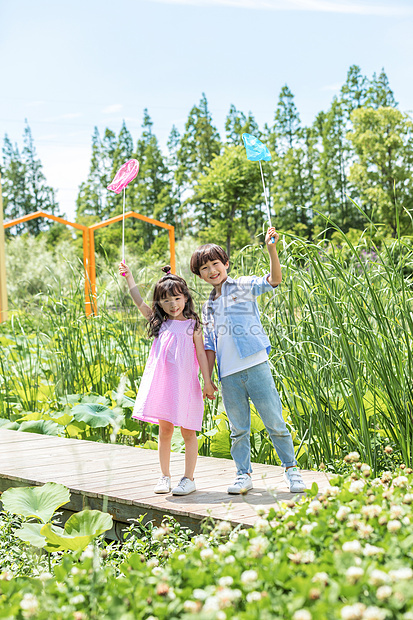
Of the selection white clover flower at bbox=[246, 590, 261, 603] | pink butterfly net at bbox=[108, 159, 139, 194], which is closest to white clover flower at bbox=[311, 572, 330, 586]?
Result: white clover flower at bbox=[246, 590, 261, 603]

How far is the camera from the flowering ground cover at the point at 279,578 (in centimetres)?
104

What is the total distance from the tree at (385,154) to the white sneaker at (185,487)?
53.2 feet

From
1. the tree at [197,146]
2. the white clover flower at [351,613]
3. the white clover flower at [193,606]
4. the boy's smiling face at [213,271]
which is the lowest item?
the white clover flower at [193,606]

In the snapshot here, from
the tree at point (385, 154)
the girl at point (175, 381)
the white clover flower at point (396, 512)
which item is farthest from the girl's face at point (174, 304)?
the tree at point (385, 154)

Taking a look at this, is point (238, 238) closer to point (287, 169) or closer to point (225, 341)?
point (287, 169)

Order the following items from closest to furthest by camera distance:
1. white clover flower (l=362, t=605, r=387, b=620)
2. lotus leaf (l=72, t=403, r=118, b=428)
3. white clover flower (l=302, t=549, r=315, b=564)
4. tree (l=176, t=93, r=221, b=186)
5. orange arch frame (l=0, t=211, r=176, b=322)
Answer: white clover flower (l=362, t=605, r=387, b=620) → white clover flower (l=302, t=549, r=315, b=564) → lotus leaf (l=72, t=403, r=118, b=428) → orange arch frame (l=0, t=211, r=176, b=322) → tree (l=176, t=93, r=221, b=186)

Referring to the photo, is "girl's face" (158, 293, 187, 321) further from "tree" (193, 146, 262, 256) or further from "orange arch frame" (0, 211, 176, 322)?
"tree" (193, 146, 262, 256)

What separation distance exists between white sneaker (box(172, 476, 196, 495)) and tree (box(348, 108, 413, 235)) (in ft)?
53.2

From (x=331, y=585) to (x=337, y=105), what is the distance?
26165 millimetres

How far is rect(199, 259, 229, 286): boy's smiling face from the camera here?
2.39m

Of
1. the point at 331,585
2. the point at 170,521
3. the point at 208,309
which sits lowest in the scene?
the point at 170,521

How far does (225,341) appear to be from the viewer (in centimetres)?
238

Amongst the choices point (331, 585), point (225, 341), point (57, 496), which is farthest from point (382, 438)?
point (331, 585)

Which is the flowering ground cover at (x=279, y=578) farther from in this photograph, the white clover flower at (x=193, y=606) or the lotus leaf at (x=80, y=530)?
the lotus leaf at (x=80, y=530)
